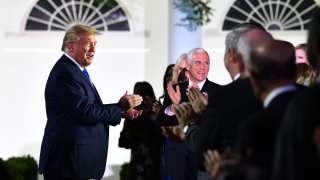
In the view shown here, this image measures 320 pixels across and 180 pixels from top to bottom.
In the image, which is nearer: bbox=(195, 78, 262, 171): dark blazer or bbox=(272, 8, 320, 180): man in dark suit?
bbox=(272, 8, 320, 180): man in dark suit

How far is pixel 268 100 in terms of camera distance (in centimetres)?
376

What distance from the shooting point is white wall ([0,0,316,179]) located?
13.4 meters

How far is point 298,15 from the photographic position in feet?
45.3

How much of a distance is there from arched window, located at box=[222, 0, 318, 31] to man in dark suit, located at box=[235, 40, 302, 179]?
10.1m

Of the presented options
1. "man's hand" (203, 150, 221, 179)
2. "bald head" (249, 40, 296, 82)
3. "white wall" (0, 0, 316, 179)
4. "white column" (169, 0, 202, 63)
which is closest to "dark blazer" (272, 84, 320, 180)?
"bald head" (249, 40, 296, 82)

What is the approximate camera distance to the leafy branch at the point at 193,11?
12.9m

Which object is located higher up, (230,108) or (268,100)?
(268,100)

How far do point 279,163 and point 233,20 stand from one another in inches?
413

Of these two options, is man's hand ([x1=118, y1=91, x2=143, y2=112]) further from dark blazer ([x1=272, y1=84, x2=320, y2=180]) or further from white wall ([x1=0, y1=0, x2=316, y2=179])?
white wall ([x1=0, y1=0, x2=316, y2=179])

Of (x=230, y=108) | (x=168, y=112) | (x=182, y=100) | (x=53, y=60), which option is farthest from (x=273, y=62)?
(x=53, y=60)

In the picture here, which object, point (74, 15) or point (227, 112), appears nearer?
point (227, 112)

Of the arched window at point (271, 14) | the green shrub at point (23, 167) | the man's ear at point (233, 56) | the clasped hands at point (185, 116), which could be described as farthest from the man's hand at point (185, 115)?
the arched window at point (271, 14)

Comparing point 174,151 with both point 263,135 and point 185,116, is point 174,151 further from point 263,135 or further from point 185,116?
point 263,135

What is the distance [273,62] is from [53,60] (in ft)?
33.4
